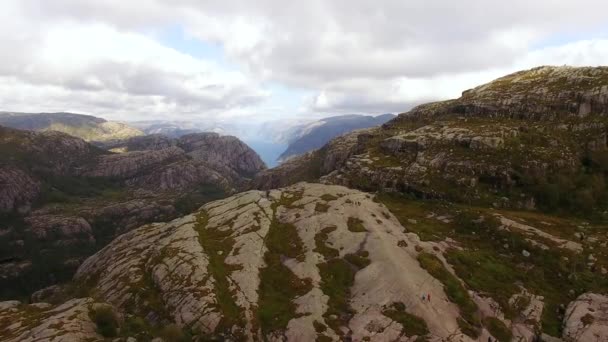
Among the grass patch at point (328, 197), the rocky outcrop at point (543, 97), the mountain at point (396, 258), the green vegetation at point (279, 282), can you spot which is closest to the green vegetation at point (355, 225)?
the mountain at point (396, 258)

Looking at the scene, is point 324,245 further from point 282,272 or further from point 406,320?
point 406,320

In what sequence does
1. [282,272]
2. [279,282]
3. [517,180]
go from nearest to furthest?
[279,282], [282,272], [517,180]

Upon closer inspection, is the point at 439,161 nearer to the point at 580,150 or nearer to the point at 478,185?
the point at 478,185

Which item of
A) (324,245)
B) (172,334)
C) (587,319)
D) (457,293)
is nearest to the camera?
(587,319)

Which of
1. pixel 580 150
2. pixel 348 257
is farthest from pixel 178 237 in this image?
pixel 580 150

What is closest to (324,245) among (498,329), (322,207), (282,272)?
(282,272)

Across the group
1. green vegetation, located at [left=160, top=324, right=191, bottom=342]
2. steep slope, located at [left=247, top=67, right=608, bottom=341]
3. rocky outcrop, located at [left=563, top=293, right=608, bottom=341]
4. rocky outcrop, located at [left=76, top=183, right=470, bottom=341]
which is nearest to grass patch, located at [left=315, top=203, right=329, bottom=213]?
rocky outcrop, located at [left=76, top=183, right=470, bottom=341]
